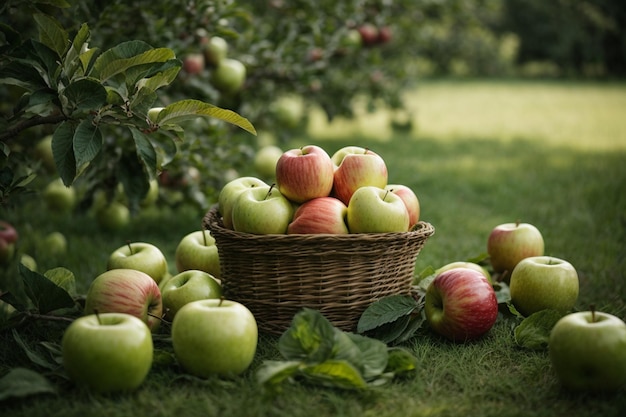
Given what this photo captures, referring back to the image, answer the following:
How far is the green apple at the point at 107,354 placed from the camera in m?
1.76

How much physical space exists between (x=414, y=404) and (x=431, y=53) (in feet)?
56.2

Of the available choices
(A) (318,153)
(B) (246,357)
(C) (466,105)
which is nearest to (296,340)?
(B) (246,357)

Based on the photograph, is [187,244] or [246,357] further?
[187,244]

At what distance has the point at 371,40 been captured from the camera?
18.1 ft

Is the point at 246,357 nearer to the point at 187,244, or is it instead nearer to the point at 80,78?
the point at 187,244

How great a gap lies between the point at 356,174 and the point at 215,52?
6.42ft

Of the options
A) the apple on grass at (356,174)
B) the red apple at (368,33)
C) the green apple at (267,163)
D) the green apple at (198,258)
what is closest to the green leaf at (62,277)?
the green apple at (198,258)

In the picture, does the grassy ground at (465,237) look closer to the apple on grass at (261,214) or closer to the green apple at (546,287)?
the green apple at (546,287)

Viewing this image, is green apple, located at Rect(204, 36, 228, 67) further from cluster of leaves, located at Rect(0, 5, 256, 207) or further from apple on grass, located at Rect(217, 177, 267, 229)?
cluster of leaves, located at Rect(0, 5, 256, 207)

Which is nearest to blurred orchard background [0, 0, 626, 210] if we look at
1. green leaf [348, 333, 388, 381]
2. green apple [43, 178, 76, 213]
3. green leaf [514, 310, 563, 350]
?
green apple [43, 178, 76, 213]

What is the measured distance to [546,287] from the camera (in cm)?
239

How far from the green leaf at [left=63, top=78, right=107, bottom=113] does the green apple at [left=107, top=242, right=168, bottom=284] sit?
668 mm

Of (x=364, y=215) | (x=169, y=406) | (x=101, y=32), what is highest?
(x=101, y=32)

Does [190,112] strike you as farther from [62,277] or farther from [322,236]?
[62,277]
